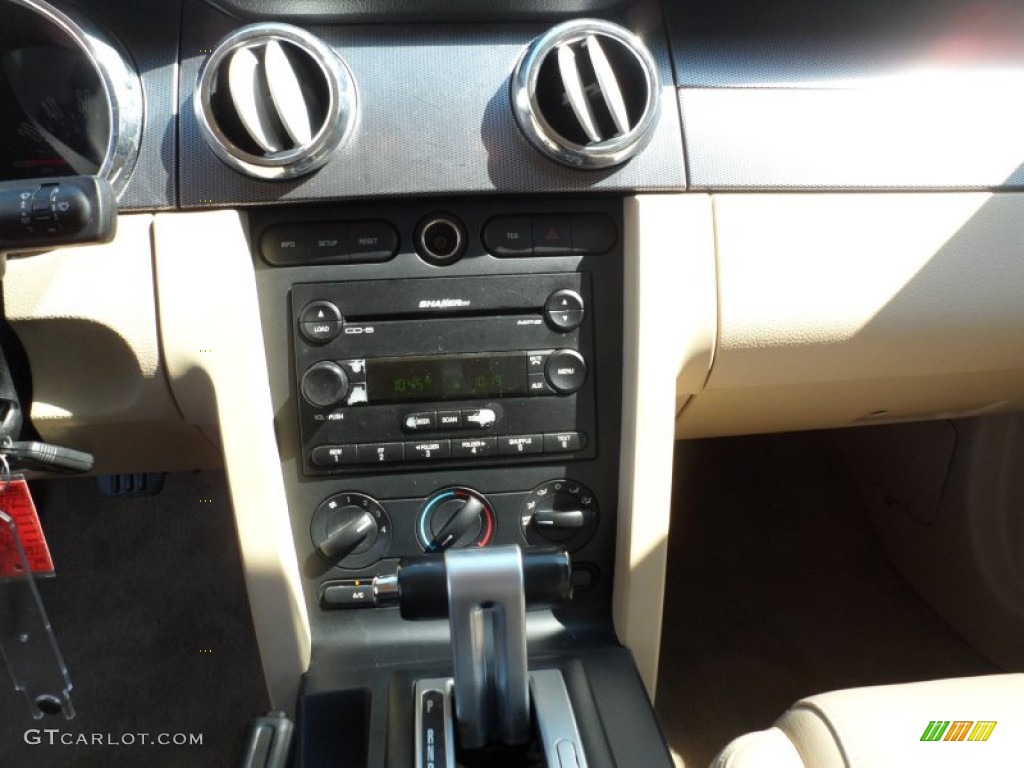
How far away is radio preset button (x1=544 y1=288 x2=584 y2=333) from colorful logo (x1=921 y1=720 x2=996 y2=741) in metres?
0.51

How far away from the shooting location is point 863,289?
3.22ft

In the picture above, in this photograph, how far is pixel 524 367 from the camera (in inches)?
38.4

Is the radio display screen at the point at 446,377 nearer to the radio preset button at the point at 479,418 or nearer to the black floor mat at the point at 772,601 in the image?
the radio preset button at the point at 479,418

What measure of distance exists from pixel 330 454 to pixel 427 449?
0.10 meters

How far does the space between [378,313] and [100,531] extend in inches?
42.9

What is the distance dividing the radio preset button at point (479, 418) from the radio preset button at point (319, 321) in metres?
0.17

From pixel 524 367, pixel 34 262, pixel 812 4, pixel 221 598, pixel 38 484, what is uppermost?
pixel 812 4

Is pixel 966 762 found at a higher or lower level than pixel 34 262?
lower

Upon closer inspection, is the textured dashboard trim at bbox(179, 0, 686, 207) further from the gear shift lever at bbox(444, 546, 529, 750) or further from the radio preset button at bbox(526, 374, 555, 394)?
the gear shift lever at bbox(444, 546, 529, 750)

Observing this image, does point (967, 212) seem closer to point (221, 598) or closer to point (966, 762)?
point (966, 762)

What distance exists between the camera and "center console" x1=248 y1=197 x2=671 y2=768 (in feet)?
3.11

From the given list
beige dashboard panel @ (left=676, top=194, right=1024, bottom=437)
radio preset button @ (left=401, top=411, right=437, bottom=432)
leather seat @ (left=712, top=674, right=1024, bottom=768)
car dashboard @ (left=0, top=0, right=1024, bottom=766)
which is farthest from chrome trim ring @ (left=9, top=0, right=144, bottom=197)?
leather seat @ (left=712, top=674, right=1024, bottom=768)

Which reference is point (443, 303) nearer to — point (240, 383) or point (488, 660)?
point (240, 383)

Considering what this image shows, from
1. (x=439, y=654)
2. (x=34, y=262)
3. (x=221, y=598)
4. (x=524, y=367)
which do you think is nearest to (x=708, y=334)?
(x=524, y=367)
